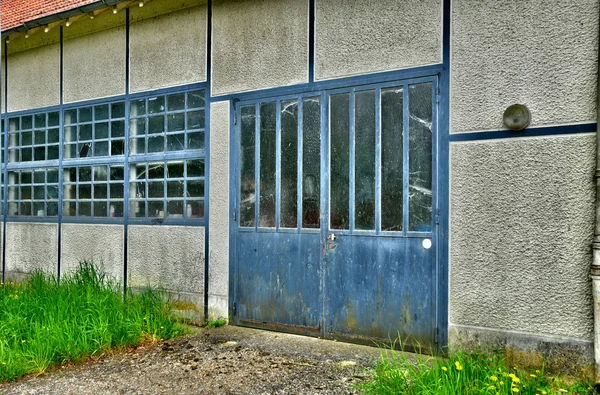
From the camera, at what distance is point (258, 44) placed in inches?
Answer: 241

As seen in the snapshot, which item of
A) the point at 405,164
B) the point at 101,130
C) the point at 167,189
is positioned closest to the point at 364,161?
the point at 405,164

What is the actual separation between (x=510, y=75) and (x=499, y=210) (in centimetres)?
116

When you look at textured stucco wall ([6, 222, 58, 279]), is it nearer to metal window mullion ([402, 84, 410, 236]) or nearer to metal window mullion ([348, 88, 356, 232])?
metal window mullion ([348, 88, 356, 232])

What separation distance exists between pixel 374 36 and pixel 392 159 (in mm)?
1244

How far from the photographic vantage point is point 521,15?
15.0 feet

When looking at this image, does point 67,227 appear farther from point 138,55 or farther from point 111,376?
point 111,376

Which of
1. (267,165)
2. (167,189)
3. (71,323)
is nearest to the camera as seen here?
(71,323)

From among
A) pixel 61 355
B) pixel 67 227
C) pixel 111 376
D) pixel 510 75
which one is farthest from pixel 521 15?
pixel 67 227

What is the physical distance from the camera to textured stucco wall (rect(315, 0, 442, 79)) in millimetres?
5008

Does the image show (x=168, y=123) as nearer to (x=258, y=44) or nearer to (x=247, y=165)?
(x=247, y=165)

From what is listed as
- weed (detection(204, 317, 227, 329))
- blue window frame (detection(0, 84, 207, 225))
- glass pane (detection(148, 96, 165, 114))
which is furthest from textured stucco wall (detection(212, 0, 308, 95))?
weed (detection(204, 317, 227, 329))

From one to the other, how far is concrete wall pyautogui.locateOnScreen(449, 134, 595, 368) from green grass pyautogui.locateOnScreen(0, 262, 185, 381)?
316 centimetres

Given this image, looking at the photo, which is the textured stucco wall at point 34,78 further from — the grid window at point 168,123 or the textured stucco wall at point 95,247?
the textured stucco wall at point 95,247

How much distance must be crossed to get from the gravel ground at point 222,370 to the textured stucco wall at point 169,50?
323 cm
